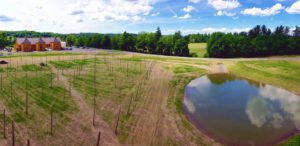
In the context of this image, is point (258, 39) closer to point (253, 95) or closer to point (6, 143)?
point (253, 95)

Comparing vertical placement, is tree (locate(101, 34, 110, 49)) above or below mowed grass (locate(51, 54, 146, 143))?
above

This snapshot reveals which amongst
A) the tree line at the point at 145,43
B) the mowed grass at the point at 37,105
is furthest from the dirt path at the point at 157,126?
the tree line at the point at 145,43

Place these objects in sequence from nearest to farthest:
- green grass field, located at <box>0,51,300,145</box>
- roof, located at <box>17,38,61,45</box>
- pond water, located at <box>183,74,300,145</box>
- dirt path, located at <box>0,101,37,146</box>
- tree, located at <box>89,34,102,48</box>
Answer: dirt path, located at <box>0,101,37,146</box>
green grass field, located at <box>0,51,300,145</box>
pond water, located at <box>183,74,300,145</box>
roof, located at <box>17,38,61,45</box>
tree, located at <box>89,34,102,48</box>

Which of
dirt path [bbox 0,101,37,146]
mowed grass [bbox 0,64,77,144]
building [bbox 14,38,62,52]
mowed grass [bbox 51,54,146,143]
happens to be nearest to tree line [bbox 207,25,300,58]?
mowed grass [bbox 51,54,146,143]

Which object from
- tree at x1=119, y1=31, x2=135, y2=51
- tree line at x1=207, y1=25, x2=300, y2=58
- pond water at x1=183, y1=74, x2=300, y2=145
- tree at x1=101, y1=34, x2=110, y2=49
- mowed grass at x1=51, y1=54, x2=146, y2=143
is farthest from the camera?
tree at x1=101, y1=34, x2=110, y2=49

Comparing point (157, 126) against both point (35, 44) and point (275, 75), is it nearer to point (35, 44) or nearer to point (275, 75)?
point (275, 75)

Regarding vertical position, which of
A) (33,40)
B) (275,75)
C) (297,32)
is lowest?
(275,75)

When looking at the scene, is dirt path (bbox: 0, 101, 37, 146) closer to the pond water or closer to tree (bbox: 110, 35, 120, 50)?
the pond water

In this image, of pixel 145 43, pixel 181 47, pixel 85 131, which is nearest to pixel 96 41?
pixel 145 43
